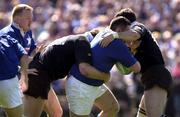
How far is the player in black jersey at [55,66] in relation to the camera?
11.1 m

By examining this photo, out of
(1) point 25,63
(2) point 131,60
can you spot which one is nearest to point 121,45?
(2) point 131,60

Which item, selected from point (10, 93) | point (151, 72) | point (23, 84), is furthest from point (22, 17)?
point (151, 72)

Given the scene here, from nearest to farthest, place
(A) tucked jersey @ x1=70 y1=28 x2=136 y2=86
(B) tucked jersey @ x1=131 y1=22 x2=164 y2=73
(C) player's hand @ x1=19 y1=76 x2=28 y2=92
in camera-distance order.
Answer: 1. (A) tucked jersey @ x1=70 y1=28 x2=136 y2=86
2. (C) player's hand @ x1=19 y1=76 x2=28 y2=92
3. (B) tucked jersey @ x1=131 y1=22 x2=164 y2=73

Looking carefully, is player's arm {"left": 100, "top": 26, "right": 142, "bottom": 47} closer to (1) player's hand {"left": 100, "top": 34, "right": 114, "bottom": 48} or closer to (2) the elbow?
(1) player's hand {"left": 100, "top": 34, "right": 114, "bottom": 48}

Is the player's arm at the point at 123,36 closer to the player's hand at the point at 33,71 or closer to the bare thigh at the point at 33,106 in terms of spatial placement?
the player's hand at the point at 33,71

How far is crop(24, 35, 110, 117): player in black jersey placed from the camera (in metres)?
11.1

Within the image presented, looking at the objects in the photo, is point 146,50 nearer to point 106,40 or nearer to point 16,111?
point 106,40

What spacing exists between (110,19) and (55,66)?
7590 millimetres

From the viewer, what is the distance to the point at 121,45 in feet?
36.0

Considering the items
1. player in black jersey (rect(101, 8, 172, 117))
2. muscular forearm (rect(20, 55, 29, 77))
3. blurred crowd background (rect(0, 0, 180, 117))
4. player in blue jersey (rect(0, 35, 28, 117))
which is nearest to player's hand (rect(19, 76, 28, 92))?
player in blue jersey (rect(0, 35, 28, 117))

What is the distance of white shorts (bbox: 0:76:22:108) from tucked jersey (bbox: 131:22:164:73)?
1743 mm

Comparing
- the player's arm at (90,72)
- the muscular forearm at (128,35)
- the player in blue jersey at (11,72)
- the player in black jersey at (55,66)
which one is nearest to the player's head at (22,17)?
the player in blue jersey at (11,72)

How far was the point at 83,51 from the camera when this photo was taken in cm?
1109

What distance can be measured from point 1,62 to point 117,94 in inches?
197
